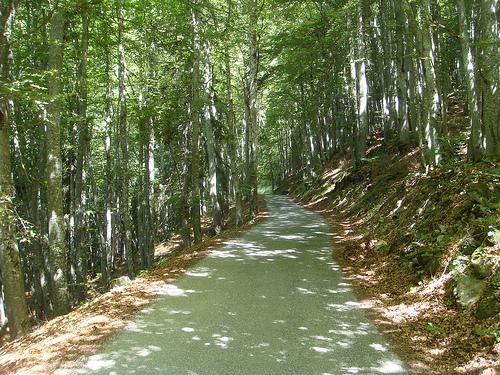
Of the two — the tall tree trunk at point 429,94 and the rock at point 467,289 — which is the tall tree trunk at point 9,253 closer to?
the rock at point 467,289

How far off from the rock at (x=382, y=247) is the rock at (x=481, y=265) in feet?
10.9

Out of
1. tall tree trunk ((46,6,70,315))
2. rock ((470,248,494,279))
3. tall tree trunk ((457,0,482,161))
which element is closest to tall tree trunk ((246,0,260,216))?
tall tree trunk ((457,0,482,161))

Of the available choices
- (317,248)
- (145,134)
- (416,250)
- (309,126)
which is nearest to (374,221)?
(317,248)

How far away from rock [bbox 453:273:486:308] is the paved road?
1285 millimetres

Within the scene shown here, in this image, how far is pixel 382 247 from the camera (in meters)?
9.57

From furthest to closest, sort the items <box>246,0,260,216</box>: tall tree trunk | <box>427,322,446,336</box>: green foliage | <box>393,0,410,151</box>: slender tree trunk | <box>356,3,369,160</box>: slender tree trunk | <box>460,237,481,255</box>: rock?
<box>356,3,369,160</box>: slender tree trunk < <box>393,0,410,151</box>: slender tree trunk < <box>246,0,260,216</box>: tall tree trunk < <box>460,237,481,255</box>: rock < <box>427,322,446,336</box>: green foliage

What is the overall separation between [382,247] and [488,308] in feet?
14.7

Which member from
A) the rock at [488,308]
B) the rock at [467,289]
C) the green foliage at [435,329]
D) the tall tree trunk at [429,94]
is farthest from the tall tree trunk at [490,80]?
the green foliage at [435,329]

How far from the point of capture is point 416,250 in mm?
7980

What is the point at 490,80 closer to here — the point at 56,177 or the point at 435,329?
the point at 435,329

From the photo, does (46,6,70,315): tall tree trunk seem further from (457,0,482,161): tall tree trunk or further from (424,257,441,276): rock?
(457,0,482,161): tall tree trunk

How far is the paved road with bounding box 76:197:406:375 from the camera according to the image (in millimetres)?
4547

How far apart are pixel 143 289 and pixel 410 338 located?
4.81 m

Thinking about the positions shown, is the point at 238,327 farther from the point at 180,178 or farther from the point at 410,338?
the point at 180,178
